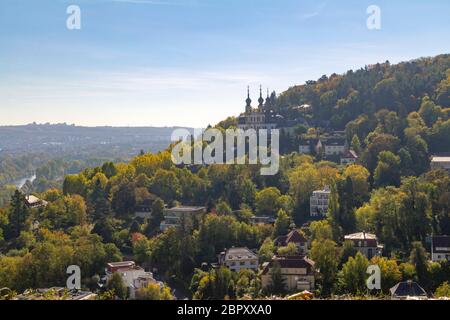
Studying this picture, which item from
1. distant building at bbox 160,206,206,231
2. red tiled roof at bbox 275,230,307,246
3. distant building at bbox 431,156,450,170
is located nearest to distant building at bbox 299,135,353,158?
distant building at bbox 431,156,450,170

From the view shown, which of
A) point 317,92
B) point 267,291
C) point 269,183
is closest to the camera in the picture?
point 267,291

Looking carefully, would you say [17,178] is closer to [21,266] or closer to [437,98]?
[437,98]

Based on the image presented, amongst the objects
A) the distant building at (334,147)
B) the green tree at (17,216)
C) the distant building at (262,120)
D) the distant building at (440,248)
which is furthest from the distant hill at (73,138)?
the distant building at (440,248)

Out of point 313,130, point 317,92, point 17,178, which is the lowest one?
point 17,178

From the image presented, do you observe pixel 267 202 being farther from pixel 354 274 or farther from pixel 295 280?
pixel 354 274
